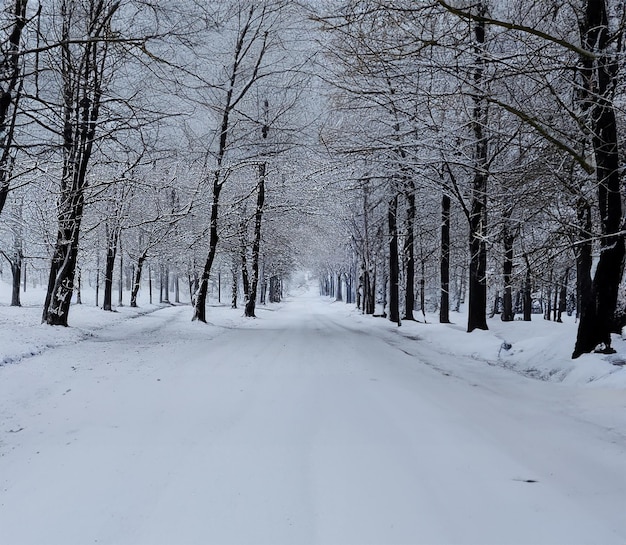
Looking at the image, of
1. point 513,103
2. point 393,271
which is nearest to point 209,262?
point 393,271

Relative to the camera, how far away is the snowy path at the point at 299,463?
2.37m

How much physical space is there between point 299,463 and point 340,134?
8181 millimetres

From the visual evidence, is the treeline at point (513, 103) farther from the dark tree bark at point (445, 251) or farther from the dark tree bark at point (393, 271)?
the dark tree bark at point (393, 271)

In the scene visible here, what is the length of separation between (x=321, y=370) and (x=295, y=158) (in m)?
12.5

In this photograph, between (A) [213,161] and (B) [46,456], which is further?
(A) [213,161]

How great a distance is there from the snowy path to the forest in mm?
3126

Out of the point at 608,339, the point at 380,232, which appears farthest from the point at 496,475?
the point at 380,232

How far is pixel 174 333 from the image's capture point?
13.0 meters

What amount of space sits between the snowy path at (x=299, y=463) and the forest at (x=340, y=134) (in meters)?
3.13

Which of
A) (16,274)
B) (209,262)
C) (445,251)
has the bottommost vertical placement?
(16,274)

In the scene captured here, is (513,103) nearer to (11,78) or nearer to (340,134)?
(340,134)

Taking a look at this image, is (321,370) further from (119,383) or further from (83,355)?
(83,355)

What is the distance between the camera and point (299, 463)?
3145 millimetres

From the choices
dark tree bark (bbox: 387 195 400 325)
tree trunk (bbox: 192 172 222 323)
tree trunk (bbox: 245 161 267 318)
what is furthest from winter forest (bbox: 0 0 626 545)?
tree trunk (bbox: 245 161 267 318)
